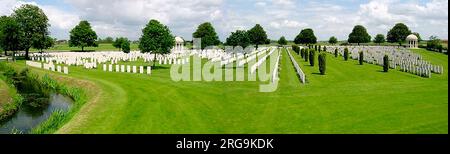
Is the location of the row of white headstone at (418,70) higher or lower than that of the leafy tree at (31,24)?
lower

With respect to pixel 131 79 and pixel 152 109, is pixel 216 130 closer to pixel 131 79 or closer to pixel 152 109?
pixel 152 109

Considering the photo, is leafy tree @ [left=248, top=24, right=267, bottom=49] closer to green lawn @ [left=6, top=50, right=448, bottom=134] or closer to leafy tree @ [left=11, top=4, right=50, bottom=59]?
leafy tree @ [left=11, top=4, right=50, bottom=59]

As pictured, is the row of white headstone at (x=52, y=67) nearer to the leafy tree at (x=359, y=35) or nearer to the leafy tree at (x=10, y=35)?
the leafy tree at (x=10, y=35)

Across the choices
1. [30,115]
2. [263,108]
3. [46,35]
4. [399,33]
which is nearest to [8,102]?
[30,115]

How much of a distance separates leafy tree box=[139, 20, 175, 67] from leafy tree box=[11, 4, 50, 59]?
2474 cm

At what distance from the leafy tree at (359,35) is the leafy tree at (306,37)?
13.5 meters

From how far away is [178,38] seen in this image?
4500 inches

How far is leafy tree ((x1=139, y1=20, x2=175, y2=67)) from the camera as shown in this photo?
48.2m

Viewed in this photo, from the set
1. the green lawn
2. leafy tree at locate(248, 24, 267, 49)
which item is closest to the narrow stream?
the green lawn

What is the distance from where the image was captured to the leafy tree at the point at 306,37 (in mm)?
167250

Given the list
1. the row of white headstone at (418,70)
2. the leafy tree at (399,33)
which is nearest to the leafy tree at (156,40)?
the row of white headstone at (418,70)

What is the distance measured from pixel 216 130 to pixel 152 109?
5668mm

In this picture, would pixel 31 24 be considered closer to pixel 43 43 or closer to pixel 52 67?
pixel 43 43
